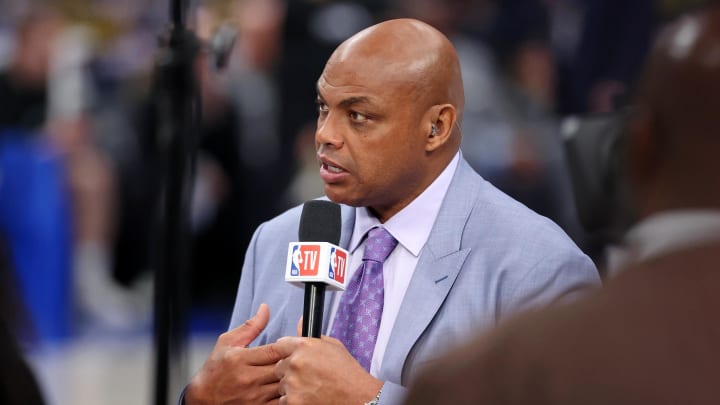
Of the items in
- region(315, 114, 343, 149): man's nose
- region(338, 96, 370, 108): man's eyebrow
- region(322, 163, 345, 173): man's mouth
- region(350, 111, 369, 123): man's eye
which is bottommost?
region(322, 163, 345, 173): man's mouth

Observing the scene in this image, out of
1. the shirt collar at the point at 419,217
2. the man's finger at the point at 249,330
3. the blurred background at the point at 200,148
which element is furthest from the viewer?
the blurred background at the point at 200,148

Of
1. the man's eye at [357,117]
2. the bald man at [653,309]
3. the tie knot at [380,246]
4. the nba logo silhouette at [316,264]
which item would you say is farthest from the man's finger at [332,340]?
the bald man at [653,309]

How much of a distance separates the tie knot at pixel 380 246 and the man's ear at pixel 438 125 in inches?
8.6

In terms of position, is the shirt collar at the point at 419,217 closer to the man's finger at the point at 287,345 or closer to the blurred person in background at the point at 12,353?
the man's finger at the point at 287,345

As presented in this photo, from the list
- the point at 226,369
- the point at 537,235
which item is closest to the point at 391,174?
the point at 537,235

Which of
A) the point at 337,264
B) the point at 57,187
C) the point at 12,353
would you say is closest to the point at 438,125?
the point at 337,264

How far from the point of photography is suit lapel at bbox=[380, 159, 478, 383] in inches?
99.6

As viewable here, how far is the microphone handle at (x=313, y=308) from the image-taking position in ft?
7.89

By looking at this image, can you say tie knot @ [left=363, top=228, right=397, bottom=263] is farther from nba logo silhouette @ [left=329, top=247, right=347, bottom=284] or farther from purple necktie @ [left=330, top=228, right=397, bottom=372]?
nba logo silhouette @ [left=329, top=247, right=347, bottom=284]

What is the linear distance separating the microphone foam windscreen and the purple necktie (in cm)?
18

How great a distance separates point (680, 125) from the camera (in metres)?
1.25

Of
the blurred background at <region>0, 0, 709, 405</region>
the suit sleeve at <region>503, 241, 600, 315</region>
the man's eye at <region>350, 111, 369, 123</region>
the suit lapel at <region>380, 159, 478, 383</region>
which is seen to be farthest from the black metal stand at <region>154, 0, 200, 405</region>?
the blurred background at <region>0, 0, 709, 405</region>

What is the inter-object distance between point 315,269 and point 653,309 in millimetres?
1297

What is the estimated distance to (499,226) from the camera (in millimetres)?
2650
